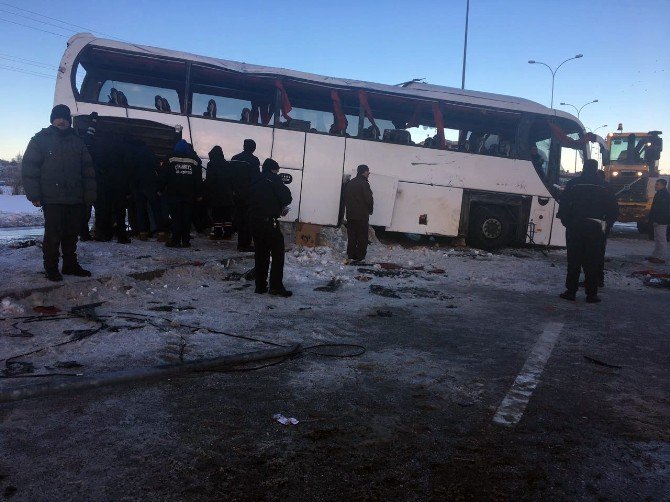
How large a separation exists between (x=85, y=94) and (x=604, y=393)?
982 cm

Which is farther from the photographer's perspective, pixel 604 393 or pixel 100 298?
pixel 100 298

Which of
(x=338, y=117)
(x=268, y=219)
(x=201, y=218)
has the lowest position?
(x=201, y=218)

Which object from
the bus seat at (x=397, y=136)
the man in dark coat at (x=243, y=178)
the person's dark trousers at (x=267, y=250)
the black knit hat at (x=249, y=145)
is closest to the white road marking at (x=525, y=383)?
the person's dark trousers at (x=267, y=250)

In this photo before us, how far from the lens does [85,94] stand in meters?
9.43

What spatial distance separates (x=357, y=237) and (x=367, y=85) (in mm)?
3621

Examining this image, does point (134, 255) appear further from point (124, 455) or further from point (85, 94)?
point (124, 455)

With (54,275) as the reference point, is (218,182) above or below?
above

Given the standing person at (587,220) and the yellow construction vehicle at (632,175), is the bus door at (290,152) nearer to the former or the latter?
the standing person at (587,220)

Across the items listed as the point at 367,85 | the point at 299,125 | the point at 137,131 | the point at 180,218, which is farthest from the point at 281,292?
the point at 367,85

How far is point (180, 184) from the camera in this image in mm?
8867

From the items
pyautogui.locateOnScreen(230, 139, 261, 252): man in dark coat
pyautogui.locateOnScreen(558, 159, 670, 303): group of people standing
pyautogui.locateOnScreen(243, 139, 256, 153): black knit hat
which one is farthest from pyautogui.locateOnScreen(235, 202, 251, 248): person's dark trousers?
pyautogui.locateOnScreen(558, 159, 670, 303): group of people standing

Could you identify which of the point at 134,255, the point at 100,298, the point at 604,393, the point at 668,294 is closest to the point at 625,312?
the point at 668,294

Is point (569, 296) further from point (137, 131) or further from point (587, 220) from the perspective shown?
point (137, 131)

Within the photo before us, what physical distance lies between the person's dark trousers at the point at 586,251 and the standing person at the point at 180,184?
6469 mm
